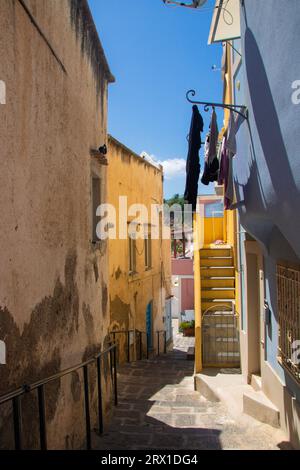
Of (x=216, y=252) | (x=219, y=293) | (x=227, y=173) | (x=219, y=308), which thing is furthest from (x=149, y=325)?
A: (x=227, y=173)

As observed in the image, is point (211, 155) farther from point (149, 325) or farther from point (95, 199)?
point (149, 325)

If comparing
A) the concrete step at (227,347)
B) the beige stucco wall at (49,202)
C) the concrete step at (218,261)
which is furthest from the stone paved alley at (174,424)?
the concrete step at (218,261)

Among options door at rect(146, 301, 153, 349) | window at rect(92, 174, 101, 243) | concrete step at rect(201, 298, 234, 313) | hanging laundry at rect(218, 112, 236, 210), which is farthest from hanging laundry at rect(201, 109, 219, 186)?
Answer: door at rect(146, 301, 153, 349)

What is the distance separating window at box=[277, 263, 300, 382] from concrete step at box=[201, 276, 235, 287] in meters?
5.27

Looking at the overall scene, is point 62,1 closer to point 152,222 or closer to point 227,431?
point 227,431

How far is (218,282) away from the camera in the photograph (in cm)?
1148

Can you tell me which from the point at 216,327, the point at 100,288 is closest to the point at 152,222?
the point at 216,327

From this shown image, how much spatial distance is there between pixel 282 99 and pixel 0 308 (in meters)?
2.86

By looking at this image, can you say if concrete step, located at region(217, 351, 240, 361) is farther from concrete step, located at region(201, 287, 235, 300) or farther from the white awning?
the white awning

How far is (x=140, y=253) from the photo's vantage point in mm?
15992

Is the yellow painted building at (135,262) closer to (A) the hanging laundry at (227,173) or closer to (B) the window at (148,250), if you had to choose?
(B) the window at (148,250)

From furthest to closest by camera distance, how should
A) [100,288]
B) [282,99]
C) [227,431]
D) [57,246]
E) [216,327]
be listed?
[216,327]
[100,288]
[227,431]
[57,246]
[282,99]

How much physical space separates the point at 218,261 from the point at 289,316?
6.50m

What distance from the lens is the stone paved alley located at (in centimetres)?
567
